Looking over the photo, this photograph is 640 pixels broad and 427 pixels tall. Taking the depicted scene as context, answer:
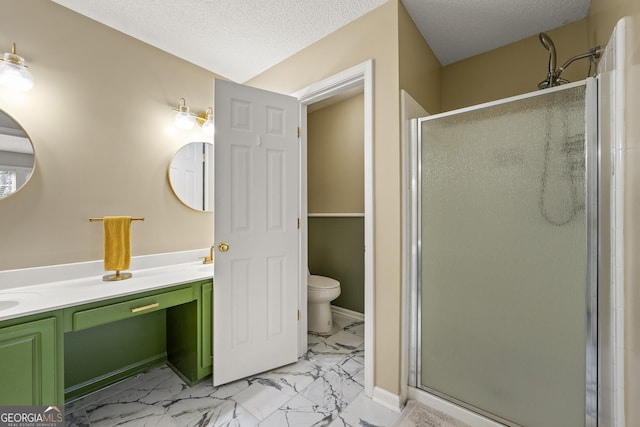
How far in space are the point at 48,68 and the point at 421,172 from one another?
2.38 metres

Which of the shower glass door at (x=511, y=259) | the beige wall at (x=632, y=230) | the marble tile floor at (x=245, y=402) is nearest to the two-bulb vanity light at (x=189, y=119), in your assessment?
the shower glass door at (x=511, y=259)

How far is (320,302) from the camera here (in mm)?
2525

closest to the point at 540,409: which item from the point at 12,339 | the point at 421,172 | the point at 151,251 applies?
the point at 421,172

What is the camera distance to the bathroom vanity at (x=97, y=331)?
3.70 feet

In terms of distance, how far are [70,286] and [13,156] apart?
799 mm

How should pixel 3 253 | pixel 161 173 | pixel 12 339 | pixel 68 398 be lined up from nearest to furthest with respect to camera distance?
pixel 12 339
pixel 3 253
pixel 68 398
pixel 161 173

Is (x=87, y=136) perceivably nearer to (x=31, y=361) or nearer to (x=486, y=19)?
(x=31, y=361)

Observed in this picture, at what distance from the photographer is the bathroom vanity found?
3.70ft

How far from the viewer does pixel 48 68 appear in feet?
5.25

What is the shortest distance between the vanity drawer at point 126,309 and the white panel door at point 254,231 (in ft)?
0.70

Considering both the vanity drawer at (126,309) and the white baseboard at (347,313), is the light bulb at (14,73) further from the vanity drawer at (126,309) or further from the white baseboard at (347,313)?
the white baseboard at (347,313)

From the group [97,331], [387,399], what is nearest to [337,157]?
[387,399]

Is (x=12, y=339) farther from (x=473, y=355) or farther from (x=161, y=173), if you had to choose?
(x=473, y=355)

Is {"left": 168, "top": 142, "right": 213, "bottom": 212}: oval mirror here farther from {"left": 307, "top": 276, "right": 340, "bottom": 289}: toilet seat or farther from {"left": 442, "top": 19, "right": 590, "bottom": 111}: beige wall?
{"left": 442, "top": 19, "right": 590, "bottom": 111}: beige wall
